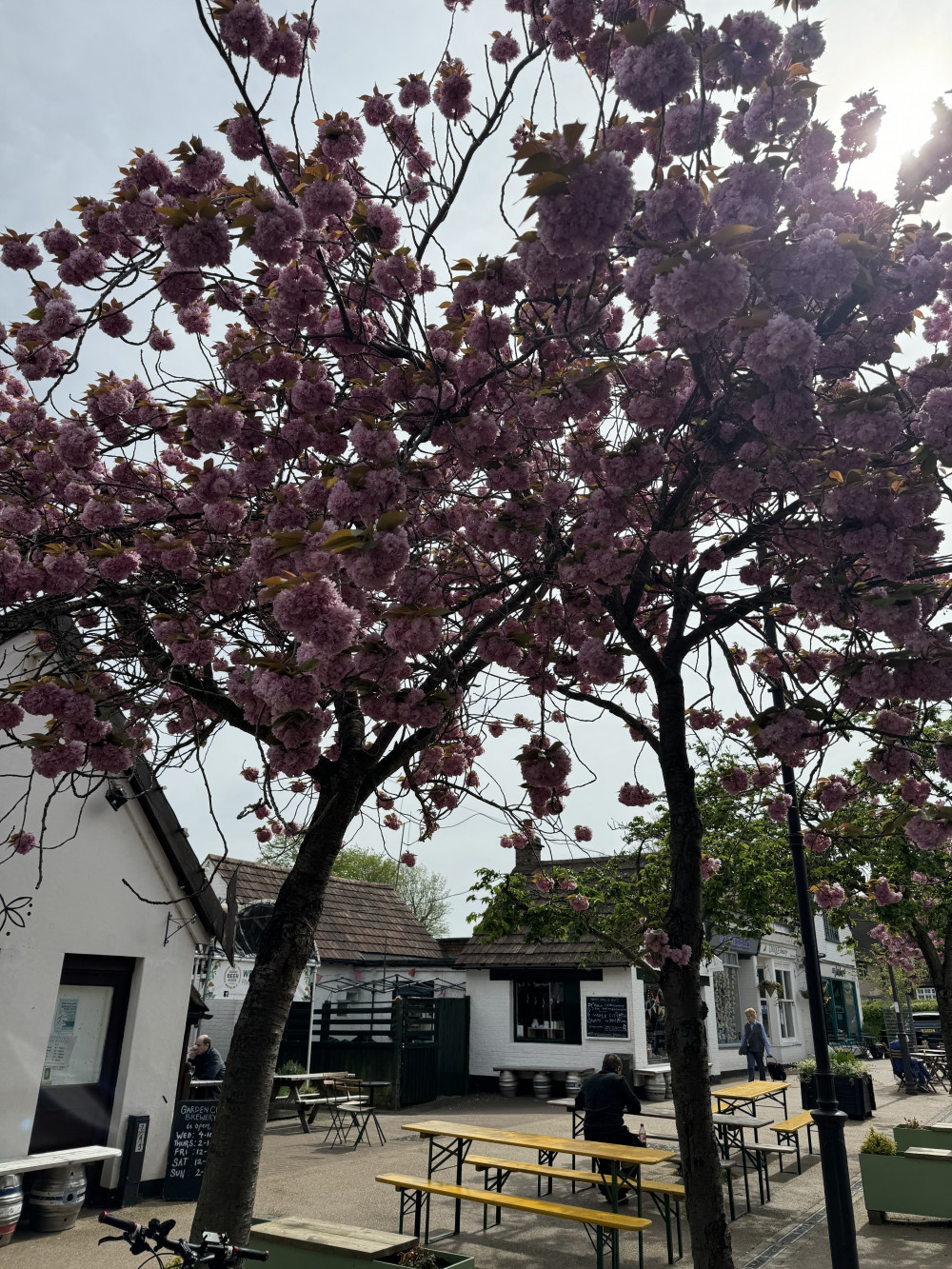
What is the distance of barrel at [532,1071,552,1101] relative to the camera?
18906 millimetres

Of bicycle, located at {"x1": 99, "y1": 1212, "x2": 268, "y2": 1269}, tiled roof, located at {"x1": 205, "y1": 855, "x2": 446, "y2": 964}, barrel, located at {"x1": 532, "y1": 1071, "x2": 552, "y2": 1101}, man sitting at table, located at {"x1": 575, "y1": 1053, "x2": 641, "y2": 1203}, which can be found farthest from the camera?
tiled roof, located at {"x1": 205, "y1": 855, "x2": 446, "y2": 964}

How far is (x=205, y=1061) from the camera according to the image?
38.6ft

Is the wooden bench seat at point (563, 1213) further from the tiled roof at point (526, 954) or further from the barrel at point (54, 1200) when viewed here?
the tiled roof at point (526, 954)

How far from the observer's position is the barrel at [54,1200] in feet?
25.3

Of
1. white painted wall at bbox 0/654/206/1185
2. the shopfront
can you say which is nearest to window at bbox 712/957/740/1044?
the shopfront

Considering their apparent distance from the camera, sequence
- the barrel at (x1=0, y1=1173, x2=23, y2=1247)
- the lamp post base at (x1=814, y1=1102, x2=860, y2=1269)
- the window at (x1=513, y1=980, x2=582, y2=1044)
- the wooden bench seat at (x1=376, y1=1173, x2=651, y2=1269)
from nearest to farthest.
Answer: the lamp post base at (x1=814, y1=1102, x2=860, y2=1269) → the wooden bench seat at (x1=376, y1=1173, x2=651, y2=1269) → the barrel at (x1=0, y1=1173, x2=23, y2=1247) → the window at (x1=513, y1=980, x2=582, y2=1044)

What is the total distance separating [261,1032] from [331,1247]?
152 cm

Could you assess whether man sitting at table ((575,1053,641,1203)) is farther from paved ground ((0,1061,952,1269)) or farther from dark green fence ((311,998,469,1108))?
dark green fence ((311,998,469,1108))

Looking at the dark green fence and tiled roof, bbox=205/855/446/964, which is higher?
tiled roof, bbox=205/855/446/964

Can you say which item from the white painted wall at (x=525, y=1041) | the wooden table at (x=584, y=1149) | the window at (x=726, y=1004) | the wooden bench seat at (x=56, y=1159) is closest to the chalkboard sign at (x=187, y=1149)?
the wooden bench seat at (x=56, y=1159)

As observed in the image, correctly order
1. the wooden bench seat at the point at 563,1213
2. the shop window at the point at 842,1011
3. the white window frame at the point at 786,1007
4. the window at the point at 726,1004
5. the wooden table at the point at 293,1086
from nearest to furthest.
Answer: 1. the wooden bench seat at the point at 563,1213
2. the wooden table at the point at 293,1086
3. the window at the point at 726,1004
4. the white window frame at the point at 786,1007
5. the shop window at the point at 842,1011

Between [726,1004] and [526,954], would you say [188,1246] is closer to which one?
[526,954]

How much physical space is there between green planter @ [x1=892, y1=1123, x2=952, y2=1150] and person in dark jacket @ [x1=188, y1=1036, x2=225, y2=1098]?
859cm

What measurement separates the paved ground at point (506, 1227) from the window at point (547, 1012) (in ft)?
26.3
